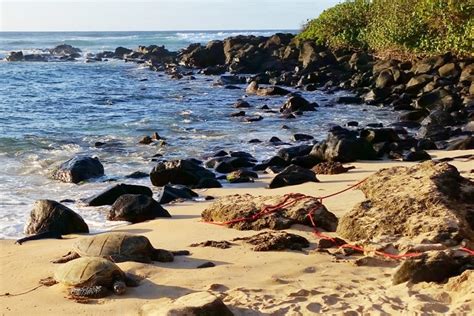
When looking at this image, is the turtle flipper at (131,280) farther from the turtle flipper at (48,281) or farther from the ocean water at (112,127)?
the ocean water at (112,127)

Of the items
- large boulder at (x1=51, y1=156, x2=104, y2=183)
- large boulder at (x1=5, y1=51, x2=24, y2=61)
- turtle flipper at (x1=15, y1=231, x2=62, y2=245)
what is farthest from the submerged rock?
large boulder at (x1=5, y1=51, x2=24, y2=61)

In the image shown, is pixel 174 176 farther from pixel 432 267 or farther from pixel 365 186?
pixel 432 267

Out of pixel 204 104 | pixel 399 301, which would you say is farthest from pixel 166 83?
pixel 399 301

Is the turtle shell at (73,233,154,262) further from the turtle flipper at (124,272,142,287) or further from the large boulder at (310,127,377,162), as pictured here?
the large boulder at (310,127,377,162)

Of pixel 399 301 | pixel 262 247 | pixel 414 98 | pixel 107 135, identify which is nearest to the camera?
pixel 399 301

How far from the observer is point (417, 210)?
5734mm

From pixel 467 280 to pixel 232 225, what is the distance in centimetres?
307

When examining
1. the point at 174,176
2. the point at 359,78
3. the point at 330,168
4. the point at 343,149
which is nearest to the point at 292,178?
the point at 330,168

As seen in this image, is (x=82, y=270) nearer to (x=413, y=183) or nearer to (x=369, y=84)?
(x=413, y=183)

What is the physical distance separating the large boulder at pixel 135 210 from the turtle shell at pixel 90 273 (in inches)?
111

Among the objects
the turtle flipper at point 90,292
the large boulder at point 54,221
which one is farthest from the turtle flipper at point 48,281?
the large boulder at point 54,221

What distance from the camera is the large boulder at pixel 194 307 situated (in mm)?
4012

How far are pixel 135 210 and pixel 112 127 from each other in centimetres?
939

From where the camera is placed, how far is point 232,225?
6.89m
